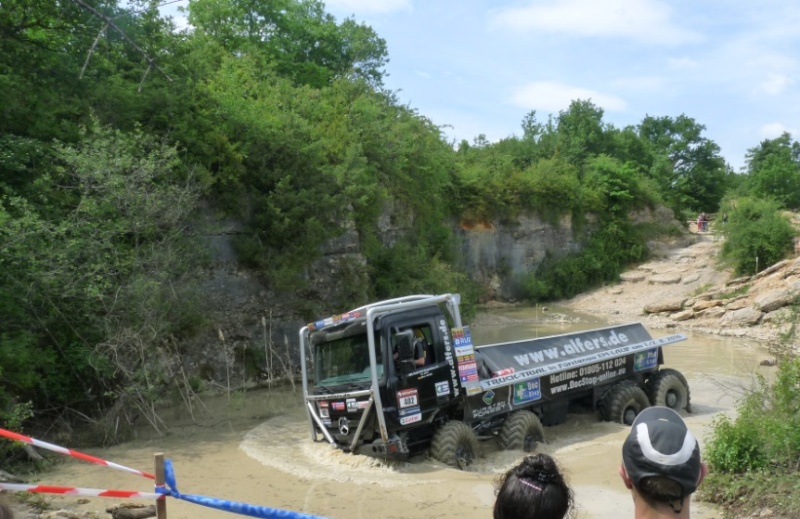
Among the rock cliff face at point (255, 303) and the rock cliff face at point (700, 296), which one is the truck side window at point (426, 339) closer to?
the rock cliff face at point (255, 303)

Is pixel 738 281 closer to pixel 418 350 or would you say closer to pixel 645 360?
pixel 645 360

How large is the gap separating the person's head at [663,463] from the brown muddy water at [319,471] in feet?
21.0

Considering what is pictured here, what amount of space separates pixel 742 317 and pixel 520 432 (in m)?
21.3

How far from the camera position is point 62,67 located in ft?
50.7

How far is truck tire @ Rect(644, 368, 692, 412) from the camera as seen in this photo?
1341 centimetres

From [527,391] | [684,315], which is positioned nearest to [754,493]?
[527,391]

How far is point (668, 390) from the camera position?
1362cm

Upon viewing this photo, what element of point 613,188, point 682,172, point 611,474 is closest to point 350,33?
point 613,188

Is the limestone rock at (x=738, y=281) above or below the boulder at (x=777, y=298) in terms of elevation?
above

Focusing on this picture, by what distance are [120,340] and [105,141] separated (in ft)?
12.4

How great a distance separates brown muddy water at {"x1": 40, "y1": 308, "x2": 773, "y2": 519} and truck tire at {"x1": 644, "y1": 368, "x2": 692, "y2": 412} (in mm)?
360

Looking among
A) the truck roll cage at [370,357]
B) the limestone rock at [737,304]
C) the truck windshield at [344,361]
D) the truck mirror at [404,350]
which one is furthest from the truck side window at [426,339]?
the limestone rock at [737,304]

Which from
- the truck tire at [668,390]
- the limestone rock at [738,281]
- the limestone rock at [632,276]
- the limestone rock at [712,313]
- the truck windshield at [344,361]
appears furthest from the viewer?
the limestone rock at [632,276]

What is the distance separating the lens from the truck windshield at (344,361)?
10.3 m
